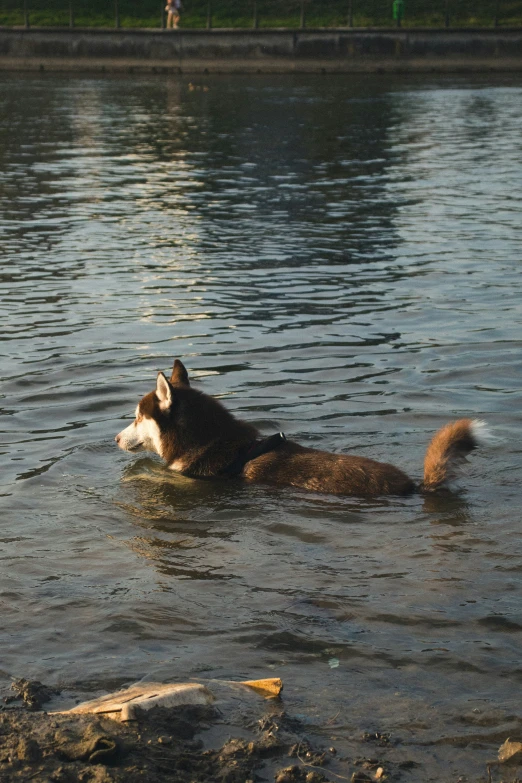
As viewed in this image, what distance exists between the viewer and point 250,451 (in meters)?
8.98

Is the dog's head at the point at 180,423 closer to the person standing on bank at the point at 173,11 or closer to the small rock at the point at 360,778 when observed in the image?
the small rock at the point at 360,778

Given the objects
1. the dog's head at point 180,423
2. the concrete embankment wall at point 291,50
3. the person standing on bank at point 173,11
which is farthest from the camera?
the person standing on bank at point 173,11

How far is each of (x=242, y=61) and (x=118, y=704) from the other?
191 feet

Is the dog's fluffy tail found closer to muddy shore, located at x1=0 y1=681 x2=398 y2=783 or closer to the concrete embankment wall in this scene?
muddy shore, located at x1=0 y1=681 x2=398 y2=783

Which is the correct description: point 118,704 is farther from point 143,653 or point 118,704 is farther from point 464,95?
point 464,95

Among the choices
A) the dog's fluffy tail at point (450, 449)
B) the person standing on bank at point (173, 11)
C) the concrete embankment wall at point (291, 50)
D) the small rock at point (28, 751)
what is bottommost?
the small rock at point (28, 751)

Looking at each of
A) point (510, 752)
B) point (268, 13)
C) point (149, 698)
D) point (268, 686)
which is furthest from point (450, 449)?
point (268, 13)

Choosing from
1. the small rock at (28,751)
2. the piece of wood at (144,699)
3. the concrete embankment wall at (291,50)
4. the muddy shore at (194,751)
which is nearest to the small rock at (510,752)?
the muddy shore at (194,751)

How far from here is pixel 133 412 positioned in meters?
10.9

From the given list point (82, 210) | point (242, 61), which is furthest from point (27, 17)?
point (82, 210)

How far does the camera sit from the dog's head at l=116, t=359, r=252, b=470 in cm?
925

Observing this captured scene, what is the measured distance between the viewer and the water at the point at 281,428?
599cm

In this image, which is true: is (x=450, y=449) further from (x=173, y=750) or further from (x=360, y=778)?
(x=173, y=750)

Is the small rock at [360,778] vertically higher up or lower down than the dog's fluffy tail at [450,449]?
lower down
